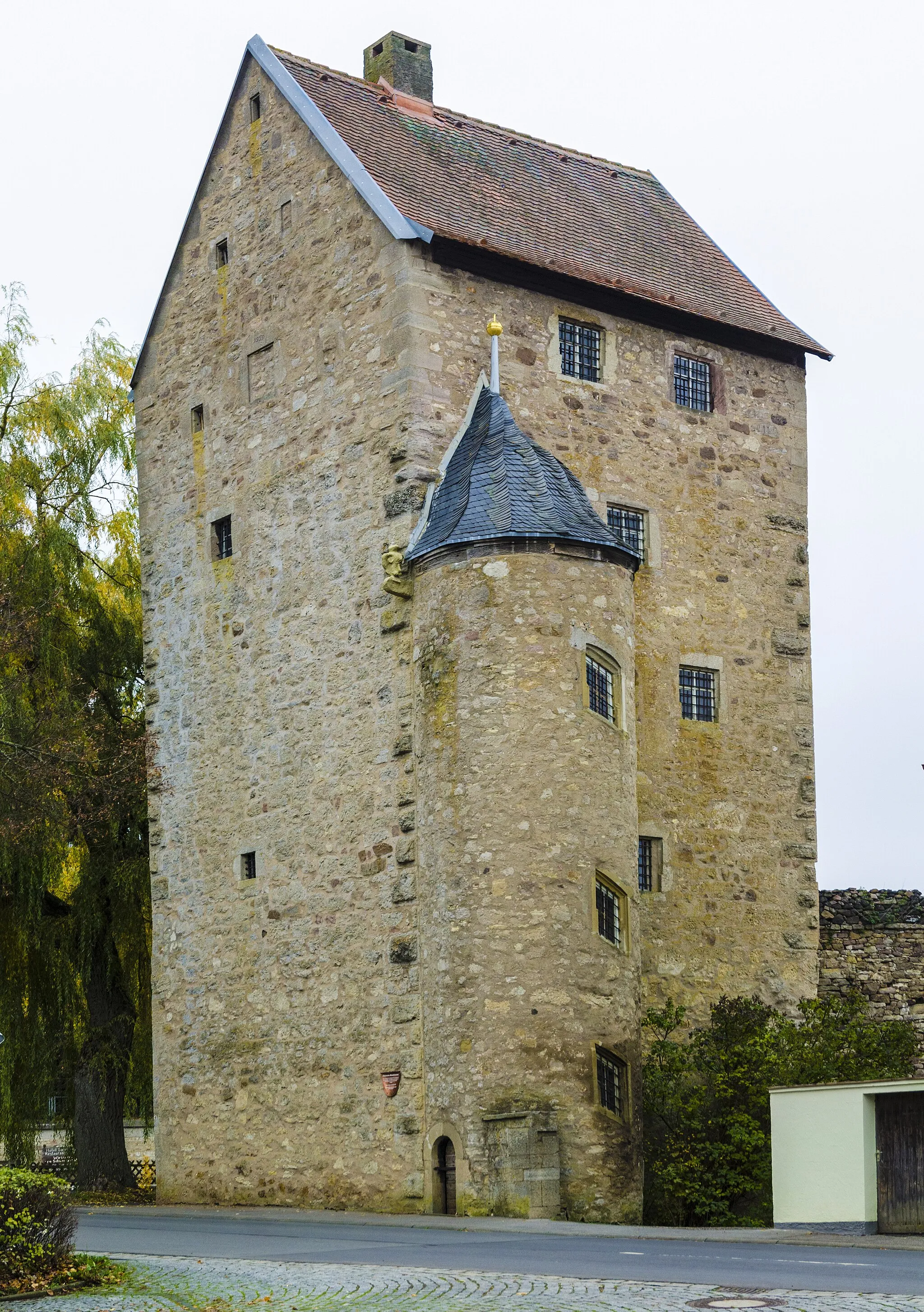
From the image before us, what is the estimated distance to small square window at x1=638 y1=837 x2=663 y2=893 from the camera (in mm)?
23016

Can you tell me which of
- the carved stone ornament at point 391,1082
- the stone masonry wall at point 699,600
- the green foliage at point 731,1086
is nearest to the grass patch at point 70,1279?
the carved stone ornament at point 391,1082

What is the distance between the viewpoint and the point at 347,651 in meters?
22.7

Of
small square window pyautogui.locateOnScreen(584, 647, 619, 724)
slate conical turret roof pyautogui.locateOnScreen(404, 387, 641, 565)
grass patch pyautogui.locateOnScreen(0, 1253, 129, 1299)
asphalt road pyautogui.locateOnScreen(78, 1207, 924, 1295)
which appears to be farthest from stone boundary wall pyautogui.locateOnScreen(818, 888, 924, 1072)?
grass patch pyautogui.locateOnScreen(0, 1253, 129, 1299)

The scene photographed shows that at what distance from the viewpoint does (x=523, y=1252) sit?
15.2m

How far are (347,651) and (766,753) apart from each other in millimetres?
5604

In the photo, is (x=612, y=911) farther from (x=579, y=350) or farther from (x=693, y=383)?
(x=693, y=383)

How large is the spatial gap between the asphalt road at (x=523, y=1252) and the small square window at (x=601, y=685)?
5.73m

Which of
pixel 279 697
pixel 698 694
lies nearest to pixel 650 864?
pixel 698 694

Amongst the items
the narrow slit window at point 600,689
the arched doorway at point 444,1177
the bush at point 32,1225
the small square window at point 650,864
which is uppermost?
the narrow slit window at point 600,689

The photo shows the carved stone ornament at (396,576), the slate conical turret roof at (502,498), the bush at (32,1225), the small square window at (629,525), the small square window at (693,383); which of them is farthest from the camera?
the small square window at (693,383)

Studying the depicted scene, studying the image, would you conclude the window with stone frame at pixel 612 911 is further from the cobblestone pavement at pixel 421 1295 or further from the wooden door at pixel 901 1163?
the cobblestone pavement at pixel 421 1295

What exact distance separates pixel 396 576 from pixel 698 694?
4480 millimetres

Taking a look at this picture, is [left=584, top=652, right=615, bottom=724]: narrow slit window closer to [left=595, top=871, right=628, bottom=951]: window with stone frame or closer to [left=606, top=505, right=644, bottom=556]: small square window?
[left=595, top=871, right=628, bottom=951]: window with stone frame

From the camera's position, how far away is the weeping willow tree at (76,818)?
2609cm
